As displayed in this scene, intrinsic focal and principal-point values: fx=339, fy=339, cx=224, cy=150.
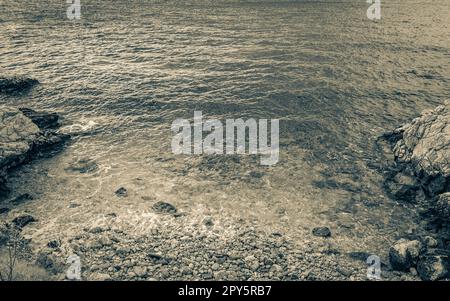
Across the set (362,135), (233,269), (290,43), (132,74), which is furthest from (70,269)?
(290,43)

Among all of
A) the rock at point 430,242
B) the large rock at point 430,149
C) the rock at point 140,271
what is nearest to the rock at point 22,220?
the rock at point 140,271

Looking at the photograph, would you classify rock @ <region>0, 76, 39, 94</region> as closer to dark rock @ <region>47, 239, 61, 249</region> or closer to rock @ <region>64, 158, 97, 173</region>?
rock @ <region>64, 158, 97, 173</region>

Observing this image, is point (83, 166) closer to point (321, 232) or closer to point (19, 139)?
point (19, 139)

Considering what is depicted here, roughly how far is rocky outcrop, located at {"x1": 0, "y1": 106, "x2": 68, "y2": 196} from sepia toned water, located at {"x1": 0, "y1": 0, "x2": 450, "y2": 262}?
1.75 feet

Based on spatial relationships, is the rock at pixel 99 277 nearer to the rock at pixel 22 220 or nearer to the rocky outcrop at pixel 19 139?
the rock at pixel 22 220

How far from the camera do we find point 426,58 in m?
22.2

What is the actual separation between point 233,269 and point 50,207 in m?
6.10

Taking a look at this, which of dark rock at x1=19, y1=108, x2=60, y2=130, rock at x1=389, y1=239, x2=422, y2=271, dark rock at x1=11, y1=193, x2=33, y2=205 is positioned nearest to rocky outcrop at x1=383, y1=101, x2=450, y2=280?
rock at x1=389, y1=239, x2=422, y2=271

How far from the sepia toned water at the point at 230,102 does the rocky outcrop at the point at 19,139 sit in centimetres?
53

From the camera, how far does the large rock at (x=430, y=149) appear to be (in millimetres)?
10406

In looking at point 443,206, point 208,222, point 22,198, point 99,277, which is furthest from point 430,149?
point 22,198

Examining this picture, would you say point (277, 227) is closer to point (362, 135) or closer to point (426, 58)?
point (362, 135)

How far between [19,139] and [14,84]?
7524mm

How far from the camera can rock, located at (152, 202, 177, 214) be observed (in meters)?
10.3
